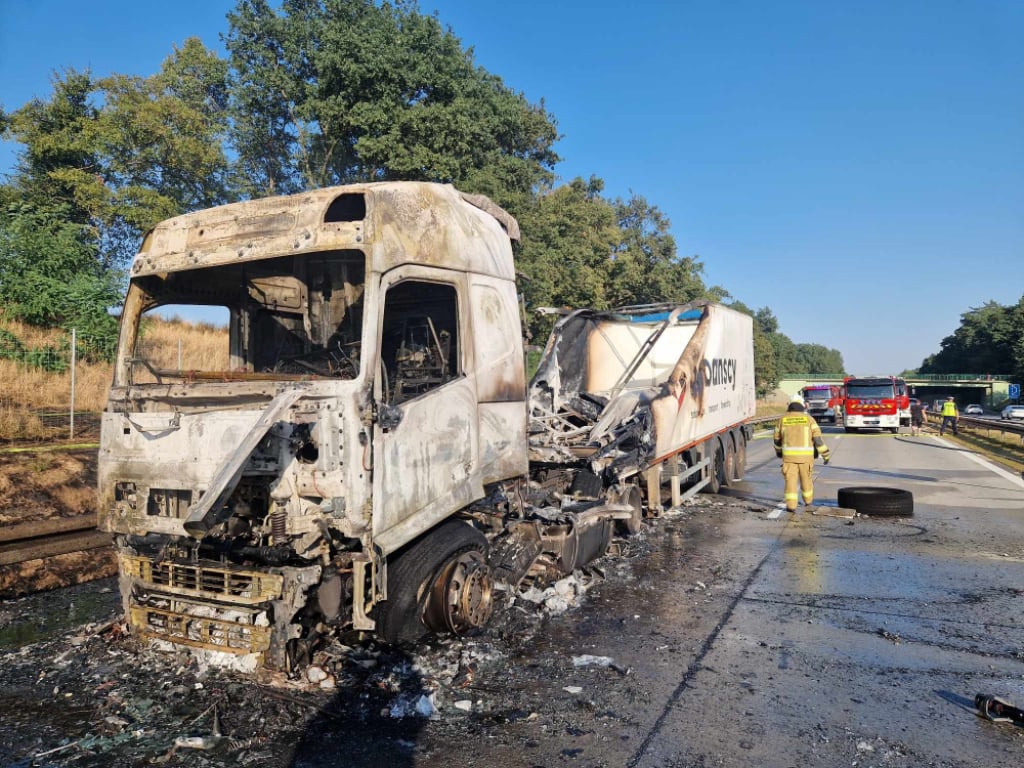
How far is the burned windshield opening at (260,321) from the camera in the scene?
4.49m

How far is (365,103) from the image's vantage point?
826 inches

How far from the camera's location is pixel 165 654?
429 cm

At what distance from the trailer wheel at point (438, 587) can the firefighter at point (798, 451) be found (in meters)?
6.44

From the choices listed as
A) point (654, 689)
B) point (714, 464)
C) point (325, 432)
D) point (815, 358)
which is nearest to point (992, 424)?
point (714, 464)

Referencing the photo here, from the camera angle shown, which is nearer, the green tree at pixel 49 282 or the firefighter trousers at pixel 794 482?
the firefighter trousers at pixel 794 482

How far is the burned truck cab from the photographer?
387 centimetres

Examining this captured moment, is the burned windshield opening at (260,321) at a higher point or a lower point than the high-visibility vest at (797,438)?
higher

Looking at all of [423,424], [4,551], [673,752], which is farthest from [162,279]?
[673,752]

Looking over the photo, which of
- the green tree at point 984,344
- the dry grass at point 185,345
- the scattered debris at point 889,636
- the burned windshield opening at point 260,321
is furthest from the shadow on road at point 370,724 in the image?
the green tree at point 984,344

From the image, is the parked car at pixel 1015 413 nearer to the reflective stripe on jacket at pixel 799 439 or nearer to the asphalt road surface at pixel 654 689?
the reflective stripe on jacket at pixel 799 439

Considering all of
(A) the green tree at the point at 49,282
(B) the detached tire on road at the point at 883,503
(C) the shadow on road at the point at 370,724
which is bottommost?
(C) the shadow on road at the point at 370,724

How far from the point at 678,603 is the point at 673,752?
258 cm

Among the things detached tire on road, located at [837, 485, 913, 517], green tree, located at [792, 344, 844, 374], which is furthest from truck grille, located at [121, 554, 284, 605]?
green tree, located at [792, 344, 844, 374]

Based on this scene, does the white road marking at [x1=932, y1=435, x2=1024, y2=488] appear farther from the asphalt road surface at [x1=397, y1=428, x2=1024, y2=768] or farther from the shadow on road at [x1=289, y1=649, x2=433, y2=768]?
the shadow on road at [x1=289, y1=649, x2=433, y2=768]
